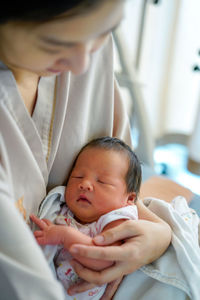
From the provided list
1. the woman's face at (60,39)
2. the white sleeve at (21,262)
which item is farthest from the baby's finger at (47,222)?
the woman's face at (60,39)

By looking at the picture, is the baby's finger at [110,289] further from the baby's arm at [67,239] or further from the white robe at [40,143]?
the white robe at [40,143]

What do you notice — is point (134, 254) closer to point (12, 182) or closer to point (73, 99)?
point (12, 182)

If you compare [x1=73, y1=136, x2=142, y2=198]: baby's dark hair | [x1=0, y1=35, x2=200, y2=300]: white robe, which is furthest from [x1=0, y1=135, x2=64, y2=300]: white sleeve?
[x1=73, y1=136, x2=142, y2=198]: baby's dark hair

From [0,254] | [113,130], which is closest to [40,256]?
[0,254]

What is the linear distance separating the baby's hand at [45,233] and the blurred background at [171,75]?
6.15ft

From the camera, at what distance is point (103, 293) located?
78cm

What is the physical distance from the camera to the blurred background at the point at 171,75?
2705 millimetres

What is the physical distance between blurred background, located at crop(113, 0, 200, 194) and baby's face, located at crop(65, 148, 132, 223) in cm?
163

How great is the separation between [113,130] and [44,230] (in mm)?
477

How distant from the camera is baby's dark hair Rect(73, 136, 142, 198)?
0.96m

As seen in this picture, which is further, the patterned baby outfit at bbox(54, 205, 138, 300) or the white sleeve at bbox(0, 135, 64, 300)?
the patterned baby outfit at bbox(54, 205, 138, 300)

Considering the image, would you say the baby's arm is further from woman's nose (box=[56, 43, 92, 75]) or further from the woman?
woman's nose (box=[56, 43, 92, 75])

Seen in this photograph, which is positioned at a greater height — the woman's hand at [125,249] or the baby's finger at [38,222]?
the baby's finger at [38,222]

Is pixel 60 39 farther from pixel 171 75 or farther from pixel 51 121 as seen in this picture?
pixel 171 75
